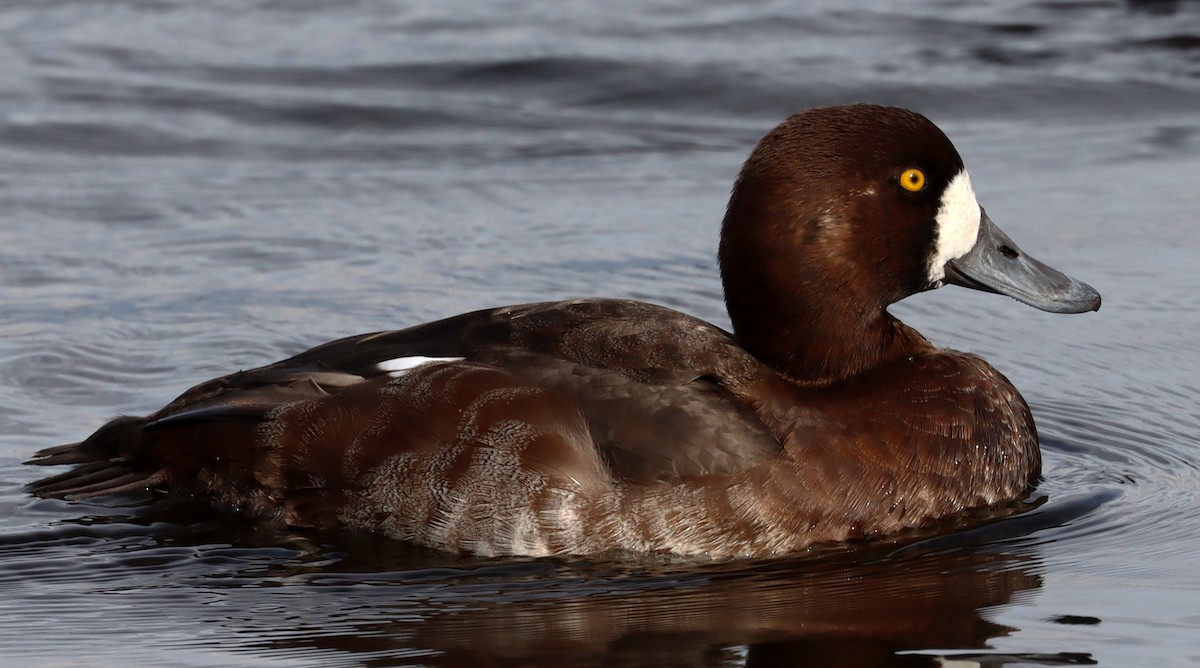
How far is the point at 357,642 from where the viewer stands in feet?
13.7

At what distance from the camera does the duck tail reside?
5250mm

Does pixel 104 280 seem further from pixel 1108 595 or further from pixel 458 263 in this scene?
pixel 1108 595

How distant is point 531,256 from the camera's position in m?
7.92

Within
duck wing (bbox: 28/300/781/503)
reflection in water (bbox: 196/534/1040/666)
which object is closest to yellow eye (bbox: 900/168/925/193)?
duck wing (bbox: 28/300/781/503)

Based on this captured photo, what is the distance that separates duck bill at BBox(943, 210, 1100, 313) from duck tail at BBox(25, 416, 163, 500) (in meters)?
2.42

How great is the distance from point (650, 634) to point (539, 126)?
6.32 meters

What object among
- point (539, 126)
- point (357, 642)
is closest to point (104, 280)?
point (539, 126)

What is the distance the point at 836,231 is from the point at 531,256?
292cm

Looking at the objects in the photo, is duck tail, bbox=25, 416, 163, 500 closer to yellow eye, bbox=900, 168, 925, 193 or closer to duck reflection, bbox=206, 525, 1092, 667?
duck reflection, bbox=206, 525, 1092, 667

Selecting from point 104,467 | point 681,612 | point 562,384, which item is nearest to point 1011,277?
point 562,384

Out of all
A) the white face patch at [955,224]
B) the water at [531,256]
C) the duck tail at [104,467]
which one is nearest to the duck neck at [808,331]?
the white face patch at [955,224]

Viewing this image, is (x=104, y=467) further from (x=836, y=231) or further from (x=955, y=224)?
(x=955, y=224)

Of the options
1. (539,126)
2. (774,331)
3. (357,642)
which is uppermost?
(539,126)

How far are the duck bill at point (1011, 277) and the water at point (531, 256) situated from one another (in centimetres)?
53
